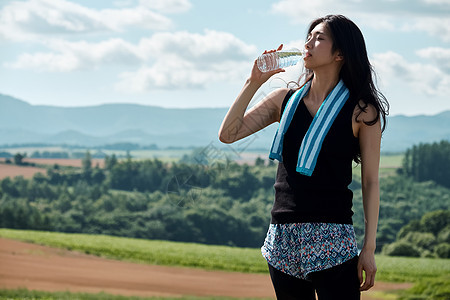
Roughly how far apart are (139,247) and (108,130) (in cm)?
6530

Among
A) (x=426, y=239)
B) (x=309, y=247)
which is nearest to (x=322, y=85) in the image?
(x=309, y=247)

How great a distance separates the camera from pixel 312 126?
174 centimetres

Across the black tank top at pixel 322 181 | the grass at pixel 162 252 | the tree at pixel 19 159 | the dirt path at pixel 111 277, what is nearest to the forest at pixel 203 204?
the grass at pixel 162 252

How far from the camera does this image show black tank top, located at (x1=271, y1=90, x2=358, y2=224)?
67.9 inches

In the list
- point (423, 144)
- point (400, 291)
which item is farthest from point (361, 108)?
point (423, 144)

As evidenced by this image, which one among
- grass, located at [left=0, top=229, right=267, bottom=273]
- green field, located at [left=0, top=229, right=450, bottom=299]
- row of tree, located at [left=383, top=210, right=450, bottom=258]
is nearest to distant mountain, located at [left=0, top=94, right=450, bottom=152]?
row of tree, located at [left=383, top=210, right=450, bottom=258]

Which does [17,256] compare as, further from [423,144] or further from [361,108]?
[423,144]

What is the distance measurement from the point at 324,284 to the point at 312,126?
0.43 meters

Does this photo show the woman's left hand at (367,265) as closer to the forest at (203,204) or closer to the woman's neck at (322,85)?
the woman's neck at (322,85)

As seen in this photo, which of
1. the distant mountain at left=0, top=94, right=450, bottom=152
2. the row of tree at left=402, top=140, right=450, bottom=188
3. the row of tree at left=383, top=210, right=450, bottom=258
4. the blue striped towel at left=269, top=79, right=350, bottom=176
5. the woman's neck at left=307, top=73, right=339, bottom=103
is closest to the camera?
the blue striped towel at left=269, top=79, right=350, bottom=176

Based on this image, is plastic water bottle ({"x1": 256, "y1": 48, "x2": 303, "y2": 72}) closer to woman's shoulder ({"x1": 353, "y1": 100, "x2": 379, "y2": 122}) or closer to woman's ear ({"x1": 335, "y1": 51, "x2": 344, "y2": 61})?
woman's ear ({"x1": 335, "y1": 51, "x2": 344, "y2": 61})

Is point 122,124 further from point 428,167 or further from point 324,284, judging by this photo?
point 324,284

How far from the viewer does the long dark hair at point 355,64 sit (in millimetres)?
1761

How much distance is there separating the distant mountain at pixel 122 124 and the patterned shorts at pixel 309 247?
197 ft
